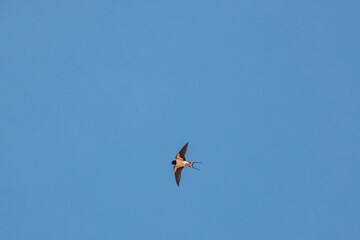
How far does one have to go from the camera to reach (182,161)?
25234 mm
